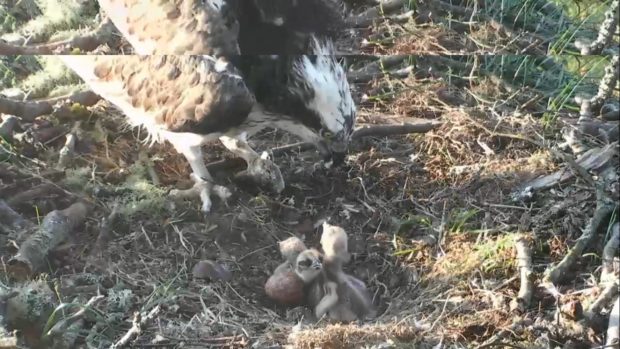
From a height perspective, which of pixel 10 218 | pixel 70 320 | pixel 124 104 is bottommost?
pixel 70 320

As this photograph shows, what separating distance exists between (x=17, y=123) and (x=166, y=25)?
12.3 inches

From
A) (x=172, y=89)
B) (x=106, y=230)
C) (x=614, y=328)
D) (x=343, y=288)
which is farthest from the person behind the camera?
(x=172, y=89)

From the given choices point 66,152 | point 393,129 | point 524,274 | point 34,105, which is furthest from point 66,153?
point 524,274

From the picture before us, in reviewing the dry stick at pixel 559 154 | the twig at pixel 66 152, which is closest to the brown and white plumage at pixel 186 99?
the twig at pixel 66 152

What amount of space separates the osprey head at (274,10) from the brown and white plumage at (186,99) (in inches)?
4.4

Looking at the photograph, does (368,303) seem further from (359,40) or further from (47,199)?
(47,199)

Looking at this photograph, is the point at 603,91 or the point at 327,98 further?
the point at 327,98

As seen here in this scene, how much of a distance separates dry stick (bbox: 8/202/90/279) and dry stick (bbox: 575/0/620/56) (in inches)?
31.1

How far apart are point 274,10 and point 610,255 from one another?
23.2 inches

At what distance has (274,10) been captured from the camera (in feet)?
3.91

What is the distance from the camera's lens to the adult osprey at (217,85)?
124 cm

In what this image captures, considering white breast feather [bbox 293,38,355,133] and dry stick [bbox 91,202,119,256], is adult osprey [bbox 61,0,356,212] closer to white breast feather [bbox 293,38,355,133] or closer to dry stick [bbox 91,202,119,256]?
white breast feather [bbox 293,38,355,133]

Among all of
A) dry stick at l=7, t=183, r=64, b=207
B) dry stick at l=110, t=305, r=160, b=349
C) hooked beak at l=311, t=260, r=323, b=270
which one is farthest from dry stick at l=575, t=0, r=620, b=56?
dry stick at l=7, t=183, r=64, b=207

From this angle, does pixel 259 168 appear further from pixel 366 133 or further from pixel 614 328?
pixel 614 328
